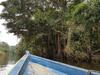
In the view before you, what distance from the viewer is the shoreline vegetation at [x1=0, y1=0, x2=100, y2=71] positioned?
12.6 meters

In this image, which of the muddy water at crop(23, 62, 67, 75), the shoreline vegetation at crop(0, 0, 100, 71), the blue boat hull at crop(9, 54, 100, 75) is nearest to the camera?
the blue boat hull at crop(9, 54, 100, 75)

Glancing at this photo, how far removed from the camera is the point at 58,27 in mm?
Result: 15172

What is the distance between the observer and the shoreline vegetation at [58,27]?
41.4 feet

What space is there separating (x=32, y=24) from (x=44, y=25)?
0.80 metres

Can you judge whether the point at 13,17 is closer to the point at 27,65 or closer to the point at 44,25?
the point at 44,25

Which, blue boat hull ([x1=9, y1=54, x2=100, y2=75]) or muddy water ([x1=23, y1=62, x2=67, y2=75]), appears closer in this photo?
blue boat hull ([x1=9, y1=54, x2=100, y2=75])

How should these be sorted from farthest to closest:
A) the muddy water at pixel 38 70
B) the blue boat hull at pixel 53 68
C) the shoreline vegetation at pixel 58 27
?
the shoreline vegetation at pixel 58 27, the muddy water at pixel 38 70, the blue boat hull at pixel 53 68

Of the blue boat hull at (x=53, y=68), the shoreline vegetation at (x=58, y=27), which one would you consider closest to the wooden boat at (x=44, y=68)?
the blue boat hull at (x=53, y=68)

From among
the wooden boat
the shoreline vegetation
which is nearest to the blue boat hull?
the wooden boat

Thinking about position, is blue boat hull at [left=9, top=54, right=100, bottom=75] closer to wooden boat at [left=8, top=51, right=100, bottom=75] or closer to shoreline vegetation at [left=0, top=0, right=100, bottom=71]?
wooden boat at [left=8, top=51, right=100, bottom=75]

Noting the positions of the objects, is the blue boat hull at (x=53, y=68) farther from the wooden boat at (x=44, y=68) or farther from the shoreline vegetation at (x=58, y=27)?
the shoreline vegetation at (x=58, y=27)

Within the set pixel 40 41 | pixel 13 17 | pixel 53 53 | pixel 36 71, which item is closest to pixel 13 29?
pixel 13 17

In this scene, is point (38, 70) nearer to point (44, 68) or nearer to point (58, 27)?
point (44, 68)

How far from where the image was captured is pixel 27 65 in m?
2.94
